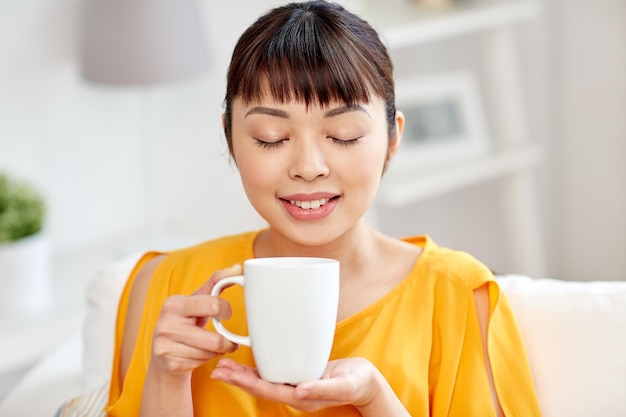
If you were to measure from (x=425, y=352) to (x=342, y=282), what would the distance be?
171 mm

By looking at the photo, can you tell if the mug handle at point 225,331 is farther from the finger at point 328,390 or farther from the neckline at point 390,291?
the neckline at point 390,291

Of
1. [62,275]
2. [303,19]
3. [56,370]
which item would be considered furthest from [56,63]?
[303,19]

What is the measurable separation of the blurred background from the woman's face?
5.69 feet

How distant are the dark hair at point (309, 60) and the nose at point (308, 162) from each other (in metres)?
0.06

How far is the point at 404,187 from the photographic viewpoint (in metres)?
2.81

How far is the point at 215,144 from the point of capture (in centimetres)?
333

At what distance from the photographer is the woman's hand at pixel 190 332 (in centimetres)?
115

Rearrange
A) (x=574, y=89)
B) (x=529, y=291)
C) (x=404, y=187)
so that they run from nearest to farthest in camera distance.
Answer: (x=529, y=291) < (x=404, y=187) < (x=574, y=89)

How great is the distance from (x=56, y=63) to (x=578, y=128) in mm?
1837

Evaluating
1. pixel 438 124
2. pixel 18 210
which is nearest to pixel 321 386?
pixel 18 210

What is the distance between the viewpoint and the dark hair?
1.27 m

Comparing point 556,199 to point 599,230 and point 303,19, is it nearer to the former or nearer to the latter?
point 599,230

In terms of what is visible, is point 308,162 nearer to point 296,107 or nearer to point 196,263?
point 296,107

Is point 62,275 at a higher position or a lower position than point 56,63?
lower
